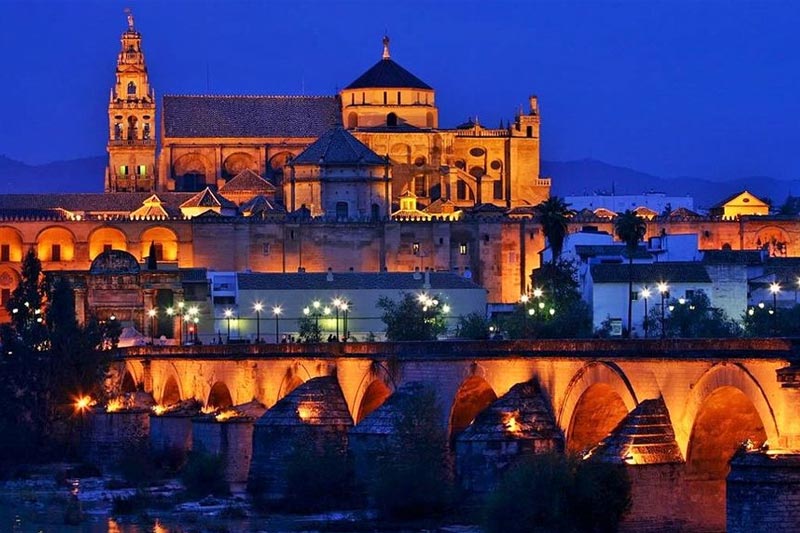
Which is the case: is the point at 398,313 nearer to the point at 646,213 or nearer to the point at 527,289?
the point at 527,289

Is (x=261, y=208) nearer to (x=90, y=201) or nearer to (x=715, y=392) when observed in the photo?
(x=90, y=201)

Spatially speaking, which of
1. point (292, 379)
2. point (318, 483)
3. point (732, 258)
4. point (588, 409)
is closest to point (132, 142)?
point (732, 258)

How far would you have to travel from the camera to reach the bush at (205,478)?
49688 mm

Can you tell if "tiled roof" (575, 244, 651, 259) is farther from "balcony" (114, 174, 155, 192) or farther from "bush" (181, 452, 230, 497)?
"balcony" (114, 174, 155, 192)

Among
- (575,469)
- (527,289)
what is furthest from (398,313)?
(575,469)

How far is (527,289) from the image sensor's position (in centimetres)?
10156

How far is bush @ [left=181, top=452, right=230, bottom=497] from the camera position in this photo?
49.7 m

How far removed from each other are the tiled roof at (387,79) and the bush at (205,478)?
71.7 metres

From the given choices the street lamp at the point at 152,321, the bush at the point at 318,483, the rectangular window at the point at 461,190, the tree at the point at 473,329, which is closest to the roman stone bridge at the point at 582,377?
the bush at the point at 318,483

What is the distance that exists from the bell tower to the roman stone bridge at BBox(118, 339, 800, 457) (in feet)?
227

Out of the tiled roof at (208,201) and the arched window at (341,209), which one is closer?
the arched window at (341,209)

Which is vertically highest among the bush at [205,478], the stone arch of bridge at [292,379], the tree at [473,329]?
the tree at [473,329]

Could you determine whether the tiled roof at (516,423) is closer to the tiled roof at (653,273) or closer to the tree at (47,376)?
the tree at (47,376)

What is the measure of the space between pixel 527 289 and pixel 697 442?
65.2 meters
